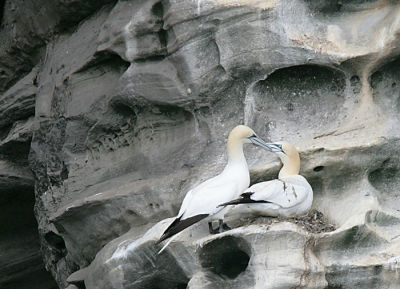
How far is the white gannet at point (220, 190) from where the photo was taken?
21.2ft

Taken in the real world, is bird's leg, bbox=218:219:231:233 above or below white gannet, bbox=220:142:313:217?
below

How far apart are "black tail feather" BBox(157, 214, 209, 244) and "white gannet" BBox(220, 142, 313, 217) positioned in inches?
7.1

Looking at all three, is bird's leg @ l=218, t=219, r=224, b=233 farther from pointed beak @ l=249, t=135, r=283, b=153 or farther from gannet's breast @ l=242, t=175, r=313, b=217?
pointed beak @ l=249, t=135, r=283, b=153

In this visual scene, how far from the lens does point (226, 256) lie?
6699mm

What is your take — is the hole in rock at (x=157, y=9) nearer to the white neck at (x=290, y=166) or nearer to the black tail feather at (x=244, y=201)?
the white neck at (x=290, y=166)

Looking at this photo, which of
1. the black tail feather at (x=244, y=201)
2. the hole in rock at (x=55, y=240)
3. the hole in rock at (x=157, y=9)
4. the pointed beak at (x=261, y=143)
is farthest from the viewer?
the hole in rock at (x=55, y=240)

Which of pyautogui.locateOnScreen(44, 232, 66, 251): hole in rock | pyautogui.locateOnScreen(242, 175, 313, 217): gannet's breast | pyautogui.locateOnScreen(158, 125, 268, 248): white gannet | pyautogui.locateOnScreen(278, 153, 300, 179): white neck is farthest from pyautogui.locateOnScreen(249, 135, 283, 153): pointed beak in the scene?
pyautogui.locateOnScreen(44, 232, 66, 251): hole in rock

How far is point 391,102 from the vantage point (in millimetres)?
7133

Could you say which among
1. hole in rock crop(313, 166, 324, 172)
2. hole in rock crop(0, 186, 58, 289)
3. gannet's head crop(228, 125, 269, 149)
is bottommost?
hole in rock crop(0, 186, 58, 289)

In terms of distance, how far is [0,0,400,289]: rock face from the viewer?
21.3 feet

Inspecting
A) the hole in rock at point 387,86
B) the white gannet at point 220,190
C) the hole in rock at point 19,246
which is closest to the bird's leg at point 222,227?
the white gannet at point 220,190

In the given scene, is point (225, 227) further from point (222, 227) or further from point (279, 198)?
point (279, 198)

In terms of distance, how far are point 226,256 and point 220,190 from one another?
1.41 feet

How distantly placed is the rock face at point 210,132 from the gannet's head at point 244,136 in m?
0.25
